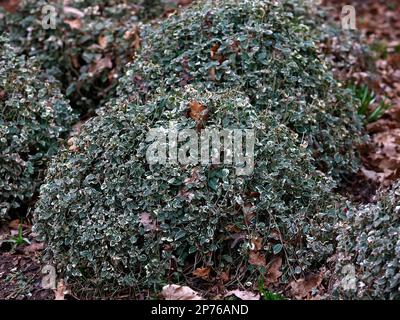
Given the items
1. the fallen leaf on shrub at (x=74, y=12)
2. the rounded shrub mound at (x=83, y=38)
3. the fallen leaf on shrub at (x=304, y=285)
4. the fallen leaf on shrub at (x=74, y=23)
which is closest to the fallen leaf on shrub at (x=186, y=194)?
the fallen leaf on shrub at (x=304, y=285)

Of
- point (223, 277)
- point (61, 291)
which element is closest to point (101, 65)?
point (61, 291)

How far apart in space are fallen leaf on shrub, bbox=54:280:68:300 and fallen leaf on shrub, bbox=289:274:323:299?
103 centimetres

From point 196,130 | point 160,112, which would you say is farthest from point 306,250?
point 160,112

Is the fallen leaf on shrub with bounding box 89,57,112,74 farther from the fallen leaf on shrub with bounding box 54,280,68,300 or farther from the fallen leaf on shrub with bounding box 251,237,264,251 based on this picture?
the fallen leaf on shrub with bounding box 251,237,264,251

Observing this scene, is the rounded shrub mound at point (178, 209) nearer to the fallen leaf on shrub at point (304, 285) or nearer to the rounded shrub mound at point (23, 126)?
the fallen leaf on shrub at point (304, 285)

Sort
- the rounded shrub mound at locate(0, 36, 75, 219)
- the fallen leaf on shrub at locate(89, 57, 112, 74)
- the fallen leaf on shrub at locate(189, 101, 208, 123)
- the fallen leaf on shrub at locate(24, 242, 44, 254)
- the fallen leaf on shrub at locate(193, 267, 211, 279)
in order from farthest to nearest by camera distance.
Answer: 1. the fallen leaf on shrub at locate(89, 57, 112, 74)
2. the rounded shrub mound at locate(0, 36, 75, 219)
3. the fallen leaf on shrub at locate(24, 242, 44, 254)
4. the fallen leaf on shrub at locate(189, 101, 208, 123)
5. the fallen leaf on shrub at locate(193, 267, 211, 279)

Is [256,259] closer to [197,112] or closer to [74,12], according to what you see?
[197,112]

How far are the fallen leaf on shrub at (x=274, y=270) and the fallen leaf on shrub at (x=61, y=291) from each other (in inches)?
36.6

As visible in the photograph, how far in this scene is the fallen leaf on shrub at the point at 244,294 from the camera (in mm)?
3184

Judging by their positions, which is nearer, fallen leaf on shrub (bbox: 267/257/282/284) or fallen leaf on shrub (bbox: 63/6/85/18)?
fallen leaf on shrub (bbox: 267/257/282/284)

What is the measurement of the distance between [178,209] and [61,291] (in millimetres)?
658

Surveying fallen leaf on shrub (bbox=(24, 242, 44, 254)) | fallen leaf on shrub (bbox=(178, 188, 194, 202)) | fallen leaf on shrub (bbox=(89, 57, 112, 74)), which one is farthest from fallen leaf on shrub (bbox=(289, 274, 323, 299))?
fallen leaf on shrub (bbox=(89, 57, 112, 74))

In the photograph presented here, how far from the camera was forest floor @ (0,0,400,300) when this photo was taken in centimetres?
347

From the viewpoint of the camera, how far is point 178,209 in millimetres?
3238
